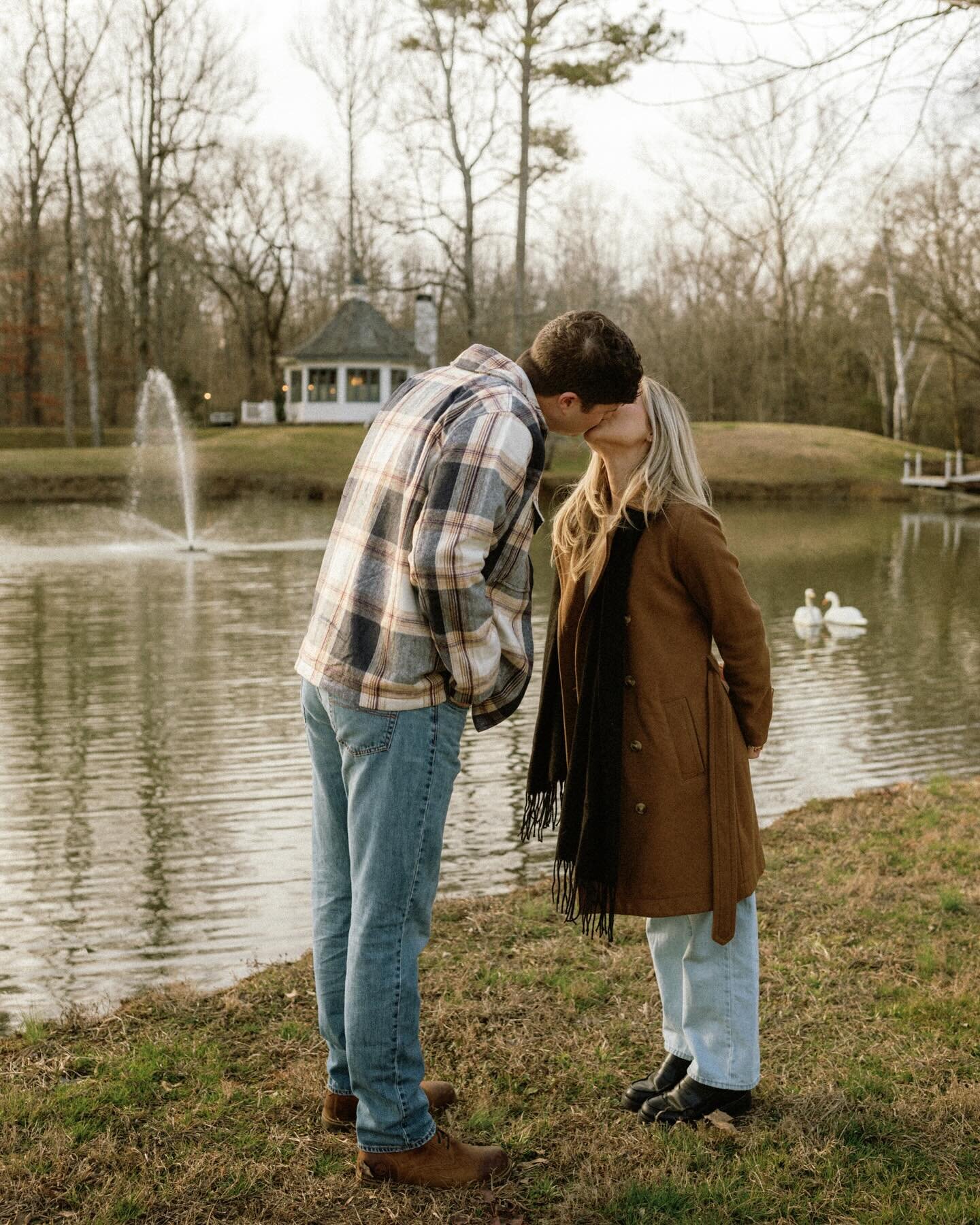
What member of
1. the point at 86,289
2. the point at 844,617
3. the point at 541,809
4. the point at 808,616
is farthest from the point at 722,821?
the point at 86,289

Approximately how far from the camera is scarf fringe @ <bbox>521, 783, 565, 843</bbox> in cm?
338

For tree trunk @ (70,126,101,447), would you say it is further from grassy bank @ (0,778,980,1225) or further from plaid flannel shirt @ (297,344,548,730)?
plaid flannel shirt @ (297,344,548,730)

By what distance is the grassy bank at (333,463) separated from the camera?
105 ft

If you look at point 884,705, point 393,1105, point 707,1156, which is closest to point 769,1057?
point 707,1156

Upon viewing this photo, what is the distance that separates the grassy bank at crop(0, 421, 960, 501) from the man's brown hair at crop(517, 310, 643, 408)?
2868 centimetres

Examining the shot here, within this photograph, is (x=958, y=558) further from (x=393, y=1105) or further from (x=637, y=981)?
(x=393, y=1105)

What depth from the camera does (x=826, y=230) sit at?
163 ft

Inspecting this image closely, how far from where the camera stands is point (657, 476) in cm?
294

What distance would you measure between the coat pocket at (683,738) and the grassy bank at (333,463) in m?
28.5

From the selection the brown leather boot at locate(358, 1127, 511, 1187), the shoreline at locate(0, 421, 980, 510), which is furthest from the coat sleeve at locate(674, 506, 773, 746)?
the shoreline at locate(0, 421, 980, 510)

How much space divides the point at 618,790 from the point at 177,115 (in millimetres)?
39545

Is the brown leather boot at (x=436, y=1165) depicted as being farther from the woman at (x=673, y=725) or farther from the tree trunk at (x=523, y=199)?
the tree trunk at (x=523, y=199)

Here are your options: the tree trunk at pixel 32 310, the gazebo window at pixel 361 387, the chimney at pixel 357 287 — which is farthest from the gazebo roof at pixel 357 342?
the tree trunk at pixel 32 310

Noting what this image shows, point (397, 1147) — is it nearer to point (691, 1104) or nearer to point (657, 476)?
point (691, 1104)
